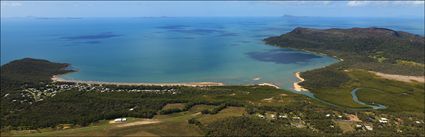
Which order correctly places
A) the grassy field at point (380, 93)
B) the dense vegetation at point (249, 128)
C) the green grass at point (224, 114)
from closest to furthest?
the dense vegetation at point (249, 128) < the green grass at point (224, 114) < the grassy field at point (380, 93)

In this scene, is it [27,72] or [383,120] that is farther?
[27,72]

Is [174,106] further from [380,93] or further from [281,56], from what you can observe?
[281,56]

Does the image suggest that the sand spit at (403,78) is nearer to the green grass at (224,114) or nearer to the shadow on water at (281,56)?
the shadow on water at (281,56)

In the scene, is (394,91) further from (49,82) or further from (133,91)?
(49,82)

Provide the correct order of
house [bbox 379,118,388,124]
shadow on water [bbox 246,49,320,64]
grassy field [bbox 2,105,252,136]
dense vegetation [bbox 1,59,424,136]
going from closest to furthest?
grassy field [bbox 2,105,252,136]
dense vegetation [bbox 1,59,424,136]
house [bbox 379,118,388,124]
shadow on water [bbox 246,49,320,64]

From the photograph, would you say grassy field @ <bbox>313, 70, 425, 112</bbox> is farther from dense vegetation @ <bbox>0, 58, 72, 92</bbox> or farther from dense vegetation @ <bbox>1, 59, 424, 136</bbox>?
dense vegetation @ <bbox>0, 58, 72, 92</bbox>

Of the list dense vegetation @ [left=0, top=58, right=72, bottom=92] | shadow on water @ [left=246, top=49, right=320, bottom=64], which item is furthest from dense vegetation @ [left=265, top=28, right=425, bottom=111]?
dense vegetation @ [left=0, top=58, right=72, bottom=92]

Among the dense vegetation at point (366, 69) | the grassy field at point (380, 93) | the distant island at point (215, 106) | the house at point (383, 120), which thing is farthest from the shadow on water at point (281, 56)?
the house at point (383, 120)

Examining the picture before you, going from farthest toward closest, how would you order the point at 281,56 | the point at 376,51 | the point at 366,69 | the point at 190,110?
1. the point at 376,51
2. the point at 281,56
3. the point at 366,69
4. the point at 190,110

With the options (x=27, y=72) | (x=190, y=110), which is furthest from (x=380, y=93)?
(x=27, y=72)
